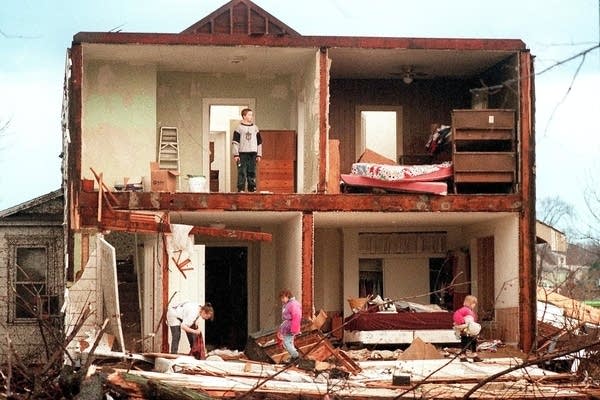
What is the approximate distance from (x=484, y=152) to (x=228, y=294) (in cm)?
766

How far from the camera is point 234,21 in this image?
24719 mm

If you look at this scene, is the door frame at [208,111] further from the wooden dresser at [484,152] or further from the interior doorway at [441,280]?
the interior doorway at [441,280]

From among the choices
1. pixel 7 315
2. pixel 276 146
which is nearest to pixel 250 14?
pixel 276 146

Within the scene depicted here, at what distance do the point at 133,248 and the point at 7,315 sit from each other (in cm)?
327

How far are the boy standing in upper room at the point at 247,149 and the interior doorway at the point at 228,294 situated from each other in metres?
4.48

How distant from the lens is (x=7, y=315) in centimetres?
2742

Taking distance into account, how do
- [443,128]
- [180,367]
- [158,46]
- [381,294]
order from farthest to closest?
[381,294], [443,128], [158,46], [180,367]

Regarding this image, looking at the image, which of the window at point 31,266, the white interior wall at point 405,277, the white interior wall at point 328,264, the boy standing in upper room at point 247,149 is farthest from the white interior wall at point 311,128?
the window at point 31,266

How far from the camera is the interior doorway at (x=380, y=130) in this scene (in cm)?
2806

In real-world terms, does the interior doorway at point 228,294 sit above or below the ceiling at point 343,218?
below

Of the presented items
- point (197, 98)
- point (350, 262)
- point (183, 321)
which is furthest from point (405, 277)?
point (183, 321)

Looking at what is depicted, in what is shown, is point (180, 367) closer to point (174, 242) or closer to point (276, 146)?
point (174, 242)

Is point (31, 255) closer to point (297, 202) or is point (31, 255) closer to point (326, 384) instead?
point (297, 202)

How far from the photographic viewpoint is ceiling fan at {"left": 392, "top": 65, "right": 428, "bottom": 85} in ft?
86.9
